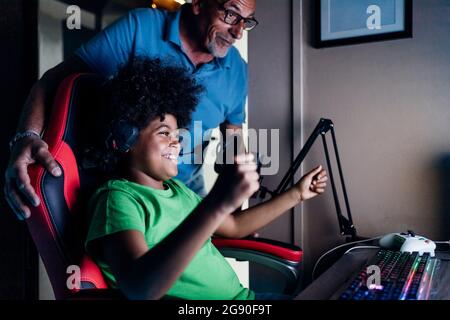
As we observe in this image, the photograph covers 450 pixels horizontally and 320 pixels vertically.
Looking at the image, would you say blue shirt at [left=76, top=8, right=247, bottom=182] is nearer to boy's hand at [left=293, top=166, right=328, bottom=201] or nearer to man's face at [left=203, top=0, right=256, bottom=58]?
man's face at [left=203, top=0, right=256, bottom=58]

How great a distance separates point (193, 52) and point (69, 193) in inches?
25.5

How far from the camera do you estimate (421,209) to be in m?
1.18

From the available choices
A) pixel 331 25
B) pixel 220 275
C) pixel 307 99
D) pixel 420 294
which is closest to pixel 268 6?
pixel 331 25

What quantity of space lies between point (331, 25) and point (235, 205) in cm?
93

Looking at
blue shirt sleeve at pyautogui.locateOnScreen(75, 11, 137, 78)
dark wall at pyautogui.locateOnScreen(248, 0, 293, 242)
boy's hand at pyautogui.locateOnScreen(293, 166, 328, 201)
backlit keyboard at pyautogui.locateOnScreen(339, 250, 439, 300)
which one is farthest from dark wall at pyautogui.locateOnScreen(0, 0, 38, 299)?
backlit keyboard at pyautogui.locateOnScreen(339, 250, 439, 300)

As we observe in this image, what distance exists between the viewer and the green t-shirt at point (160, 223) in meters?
0.68

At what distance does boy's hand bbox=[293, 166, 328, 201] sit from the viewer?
0.97m

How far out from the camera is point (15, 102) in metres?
1.20

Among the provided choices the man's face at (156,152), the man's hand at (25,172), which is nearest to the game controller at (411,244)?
the man's face at (156,152)

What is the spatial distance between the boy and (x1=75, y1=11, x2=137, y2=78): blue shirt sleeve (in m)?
0.14

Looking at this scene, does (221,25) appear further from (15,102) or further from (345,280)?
(345,280)

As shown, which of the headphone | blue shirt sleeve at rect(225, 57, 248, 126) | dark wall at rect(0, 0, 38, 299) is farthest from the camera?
blue shirt sleeve at rect(225, 57, 248, 126)
